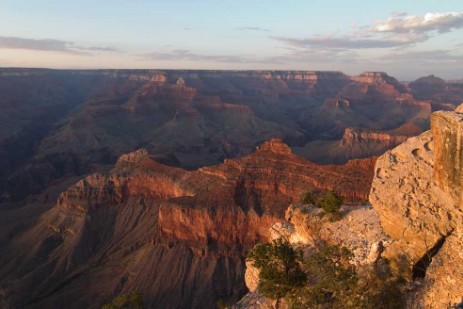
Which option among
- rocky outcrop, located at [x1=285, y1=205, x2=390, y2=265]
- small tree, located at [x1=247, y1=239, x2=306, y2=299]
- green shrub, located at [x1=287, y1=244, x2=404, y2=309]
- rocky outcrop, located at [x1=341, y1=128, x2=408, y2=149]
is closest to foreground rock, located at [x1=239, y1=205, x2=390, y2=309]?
rocky outcrop, located at [x1=285, y1=205, x2=390, y2=265]

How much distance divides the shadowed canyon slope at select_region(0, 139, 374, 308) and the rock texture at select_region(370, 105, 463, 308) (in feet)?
109

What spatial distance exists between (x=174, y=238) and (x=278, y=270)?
4107 centimetres

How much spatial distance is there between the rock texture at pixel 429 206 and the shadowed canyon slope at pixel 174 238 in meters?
33.2

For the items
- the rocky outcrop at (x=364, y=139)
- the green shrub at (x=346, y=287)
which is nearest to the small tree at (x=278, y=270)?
the green shrub at (x=346, y=287)

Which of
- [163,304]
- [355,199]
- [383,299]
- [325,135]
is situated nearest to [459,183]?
[383,299]

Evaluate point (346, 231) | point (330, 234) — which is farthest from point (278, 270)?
point (346, 231)

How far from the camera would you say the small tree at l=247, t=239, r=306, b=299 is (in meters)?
26.0

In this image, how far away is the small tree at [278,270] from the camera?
26.0 m

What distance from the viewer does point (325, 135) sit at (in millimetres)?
197375

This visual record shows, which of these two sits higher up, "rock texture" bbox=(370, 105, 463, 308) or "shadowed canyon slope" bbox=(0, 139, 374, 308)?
"rock texture" bbox=(370, 105, 463, 308)

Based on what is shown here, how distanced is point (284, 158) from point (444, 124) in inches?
1890

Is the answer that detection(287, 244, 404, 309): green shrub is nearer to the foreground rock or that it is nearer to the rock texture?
the foreground rock

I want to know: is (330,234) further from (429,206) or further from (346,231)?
(429,206)

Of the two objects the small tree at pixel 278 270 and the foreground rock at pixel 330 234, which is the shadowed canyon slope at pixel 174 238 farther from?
the small tree at pixel 278 270
